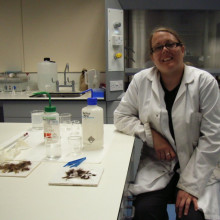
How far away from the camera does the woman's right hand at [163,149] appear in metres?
1.40

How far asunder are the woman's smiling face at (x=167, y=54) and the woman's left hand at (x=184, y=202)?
631 millimetres

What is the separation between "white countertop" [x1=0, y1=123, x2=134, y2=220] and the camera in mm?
756

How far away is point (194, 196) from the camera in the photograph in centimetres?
128

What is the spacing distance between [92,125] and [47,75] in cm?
209

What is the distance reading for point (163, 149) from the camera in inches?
55.2

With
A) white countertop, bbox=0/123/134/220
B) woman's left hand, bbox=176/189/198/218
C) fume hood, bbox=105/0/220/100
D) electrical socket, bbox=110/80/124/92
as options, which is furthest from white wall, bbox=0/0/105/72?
white countertop, bbox=0/123/134/220

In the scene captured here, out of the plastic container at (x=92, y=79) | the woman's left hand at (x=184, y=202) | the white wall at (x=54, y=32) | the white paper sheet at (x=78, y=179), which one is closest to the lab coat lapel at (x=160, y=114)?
the woman's left hand at (x=184, y=202)

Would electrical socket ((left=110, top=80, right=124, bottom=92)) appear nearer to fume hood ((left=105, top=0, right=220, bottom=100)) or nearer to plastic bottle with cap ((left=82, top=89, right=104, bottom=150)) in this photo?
fume hood ((left=105, top=0, right=220, bottom=100))

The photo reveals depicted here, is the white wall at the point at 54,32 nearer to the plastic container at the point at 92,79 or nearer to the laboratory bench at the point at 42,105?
the plastic container at the point at 92,79

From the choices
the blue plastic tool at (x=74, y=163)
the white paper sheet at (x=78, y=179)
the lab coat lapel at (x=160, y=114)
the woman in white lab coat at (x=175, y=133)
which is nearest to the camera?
the white paper sheet at (x=78, y=179)

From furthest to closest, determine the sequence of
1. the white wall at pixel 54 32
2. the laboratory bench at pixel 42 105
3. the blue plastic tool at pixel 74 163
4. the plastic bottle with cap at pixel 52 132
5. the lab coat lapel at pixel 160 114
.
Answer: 1. the white wall at pixel 54 32
2. the laboratory bench at pixel 42 105
3. the lab coat lapel at pixel 160 114
4. the plastic bottle with cap at pixel 52 132
5. the blue plastic tool at pixel 74 163

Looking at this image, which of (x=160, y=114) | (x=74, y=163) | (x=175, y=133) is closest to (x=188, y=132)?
(x=175, y=133)

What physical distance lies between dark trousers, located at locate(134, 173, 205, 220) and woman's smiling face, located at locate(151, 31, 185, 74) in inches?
24.4

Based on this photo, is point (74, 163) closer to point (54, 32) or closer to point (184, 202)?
point (184, 202)
